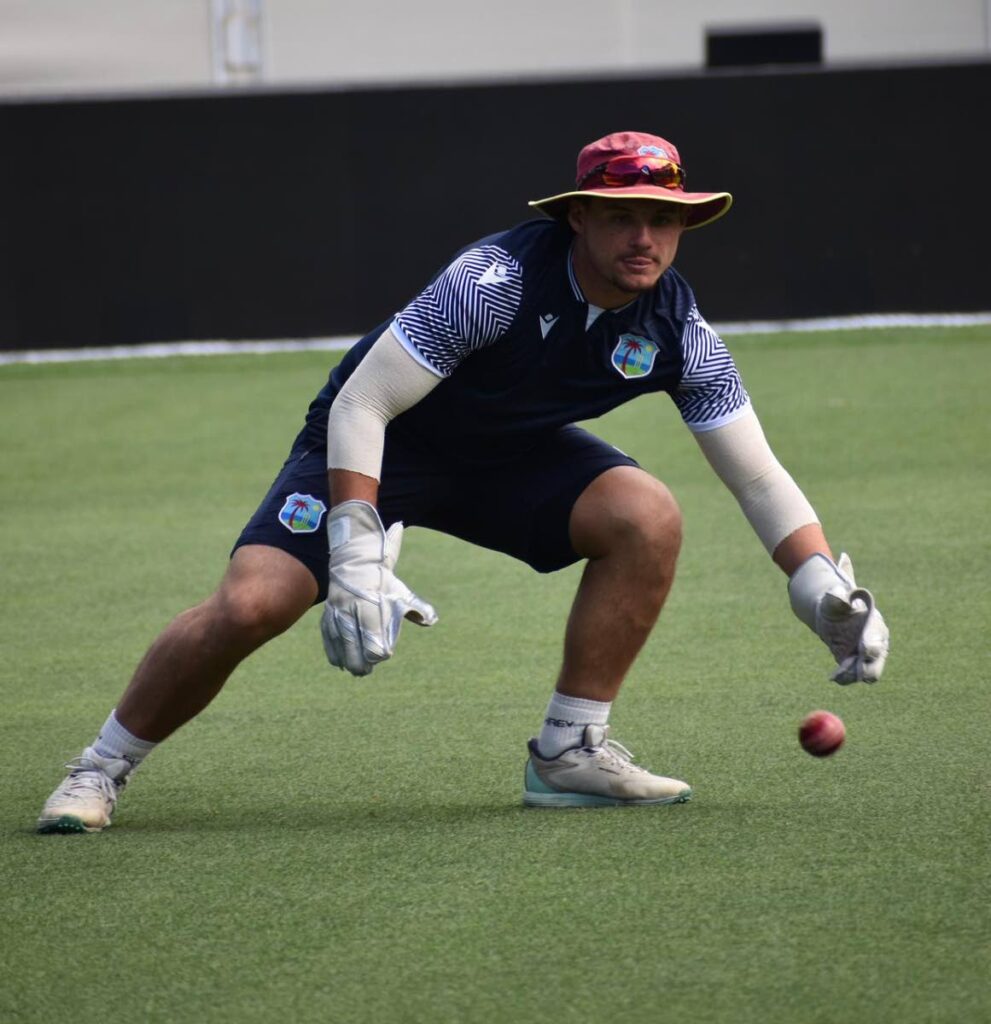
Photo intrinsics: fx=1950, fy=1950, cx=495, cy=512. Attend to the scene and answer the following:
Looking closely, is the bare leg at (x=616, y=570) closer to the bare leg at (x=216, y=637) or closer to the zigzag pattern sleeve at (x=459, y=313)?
the zigzag pattern sleeve at (x=459, y=313)

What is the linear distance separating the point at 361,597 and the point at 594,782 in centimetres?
73

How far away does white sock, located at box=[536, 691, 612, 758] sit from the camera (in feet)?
14.0

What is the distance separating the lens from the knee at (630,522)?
13.8 feet

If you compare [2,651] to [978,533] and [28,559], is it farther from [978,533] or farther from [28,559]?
[978,533]

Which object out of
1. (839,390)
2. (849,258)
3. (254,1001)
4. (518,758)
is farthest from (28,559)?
(849,258)

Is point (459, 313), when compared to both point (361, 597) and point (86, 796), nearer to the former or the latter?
Answer: point (361, 597)

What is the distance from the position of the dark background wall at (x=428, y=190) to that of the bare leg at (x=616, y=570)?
382 inches

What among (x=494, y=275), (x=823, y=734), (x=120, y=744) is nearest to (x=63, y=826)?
(x=120, y=744)

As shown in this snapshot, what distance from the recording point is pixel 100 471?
973 centimetres

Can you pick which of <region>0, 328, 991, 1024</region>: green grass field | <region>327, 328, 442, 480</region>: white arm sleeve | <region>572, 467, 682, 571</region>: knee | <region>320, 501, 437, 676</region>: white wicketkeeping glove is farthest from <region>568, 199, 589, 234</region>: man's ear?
<region>0, 328, 991, 1024</region>: green grass field

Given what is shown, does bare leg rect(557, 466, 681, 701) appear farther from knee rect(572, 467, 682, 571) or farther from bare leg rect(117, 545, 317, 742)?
bare leg rect(117, 545, 317, 742)

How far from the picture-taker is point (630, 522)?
13.8ft

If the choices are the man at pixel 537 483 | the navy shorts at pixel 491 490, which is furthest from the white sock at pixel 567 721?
the navy shorts at pixel 491 490

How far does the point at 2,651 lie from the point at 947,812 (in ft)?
10.3
